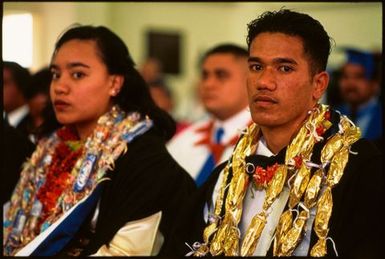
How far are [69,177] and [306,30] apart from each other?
1324 mm

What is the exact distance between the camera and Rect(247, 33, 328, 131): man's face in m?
2.43

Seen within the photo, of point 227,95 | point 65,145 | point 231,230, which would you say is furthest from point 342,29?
point 231,230

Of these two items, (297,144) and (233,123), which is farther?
(233,123)

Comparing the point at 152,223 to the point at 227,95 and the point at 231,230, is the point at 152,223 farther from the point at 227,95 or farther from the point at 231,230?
the point at 227,95

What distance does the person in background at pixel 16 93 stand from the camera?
4.48m

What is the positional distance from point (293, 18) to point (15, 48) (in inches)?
103

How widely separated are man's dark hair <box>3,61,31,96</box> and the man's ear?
7.52 ft

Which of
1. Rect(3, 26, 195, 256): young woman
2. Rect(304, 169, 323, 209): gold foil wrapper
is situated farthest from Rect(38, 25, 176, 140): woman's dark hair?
Rect(304, 169, 323, 209): gold foil wrapper

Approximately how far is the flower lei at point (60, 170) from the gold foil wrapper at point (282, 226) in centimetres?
110

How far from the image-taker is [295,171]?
2.45m

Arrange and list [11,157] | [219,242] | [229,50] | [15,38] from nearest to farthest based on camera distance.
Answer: [219,242] < [11,157] < [15,38] < [229,50]

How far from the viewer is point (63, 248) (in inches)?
117

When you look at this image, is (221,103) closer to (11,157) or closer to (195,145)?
(195,145)

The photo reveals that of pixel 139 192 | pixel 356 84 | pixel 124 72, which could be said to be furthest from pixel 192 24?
pixel 139 192
